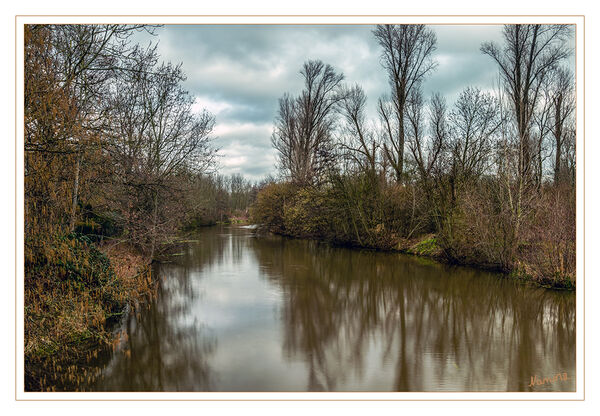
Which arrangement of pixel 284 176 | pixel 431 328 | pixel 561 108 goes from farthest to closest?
pixel 284 176, pixel 561 108, pixel 431 328

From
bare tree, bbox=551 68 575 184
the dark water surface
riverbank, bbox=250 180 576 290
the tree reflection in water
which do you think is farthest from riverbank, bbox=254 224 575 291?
bare tree, bbox=551 68 575 184

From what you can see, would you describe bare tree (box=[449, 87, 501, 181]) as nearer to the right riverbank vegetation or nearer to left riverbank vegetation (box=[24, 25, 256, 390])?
the right riverbank vegetation

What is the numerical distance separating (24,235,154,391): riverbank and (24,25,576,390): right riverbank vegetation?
3 centimetres

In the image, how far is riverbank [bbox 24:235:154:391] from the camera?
5016mm

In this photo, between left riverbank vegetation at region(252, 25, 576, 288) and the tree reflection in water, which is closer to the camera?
the tree reflection in water

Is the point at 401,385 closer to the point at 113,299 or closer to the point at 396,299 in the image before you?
the point at 396,299

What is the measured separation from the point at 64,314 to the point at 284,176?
81.2 feet

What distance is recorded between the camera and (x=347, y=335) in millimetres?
6684

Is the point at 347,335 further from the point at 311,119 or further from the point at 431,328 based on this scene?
the point at 311,119

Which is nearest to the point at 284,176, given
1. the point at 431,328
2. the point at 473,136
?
the point at 473,136

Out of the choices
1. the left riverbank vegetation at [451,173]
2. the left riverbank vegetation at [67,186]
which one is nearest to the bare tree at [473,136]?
the left riverbank vegetation at [451,173]
